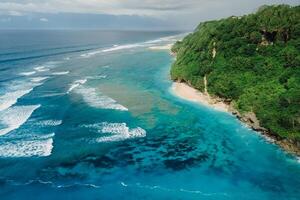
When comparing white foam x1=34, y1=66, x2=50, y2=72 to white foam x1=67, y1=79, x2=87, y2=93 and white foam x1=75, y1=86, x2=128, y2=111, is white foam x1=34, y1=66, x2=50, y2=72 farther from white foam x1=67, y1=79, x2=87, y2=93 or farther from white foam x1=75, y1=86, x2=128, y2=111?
white foam x1=75, y1=86, x2=128, y2=111

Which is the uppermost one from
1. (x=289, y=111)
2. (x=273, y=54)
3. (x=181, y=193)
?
(x=273, y=54)

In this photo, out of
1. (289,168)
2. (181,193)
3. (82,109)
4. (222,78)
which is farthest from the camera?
(222,78)

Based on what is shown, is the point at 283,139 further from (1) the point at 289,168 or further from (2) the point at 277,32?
(2) the point at 277,32

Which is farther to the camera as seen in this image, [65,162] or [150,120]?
[150,120]

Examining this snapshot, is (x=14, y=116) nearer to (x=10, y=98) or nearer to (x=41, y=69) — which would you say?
(x=10, y=98)

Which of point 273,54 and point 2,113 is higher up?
point 273,54

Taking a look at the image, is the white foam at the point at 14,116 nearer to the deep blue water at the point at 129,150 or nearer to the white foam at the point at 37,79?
the deep blue water at the point at 129,150

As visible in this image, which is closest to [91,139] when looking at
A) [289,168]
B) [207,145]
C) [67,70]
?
[207,145]
